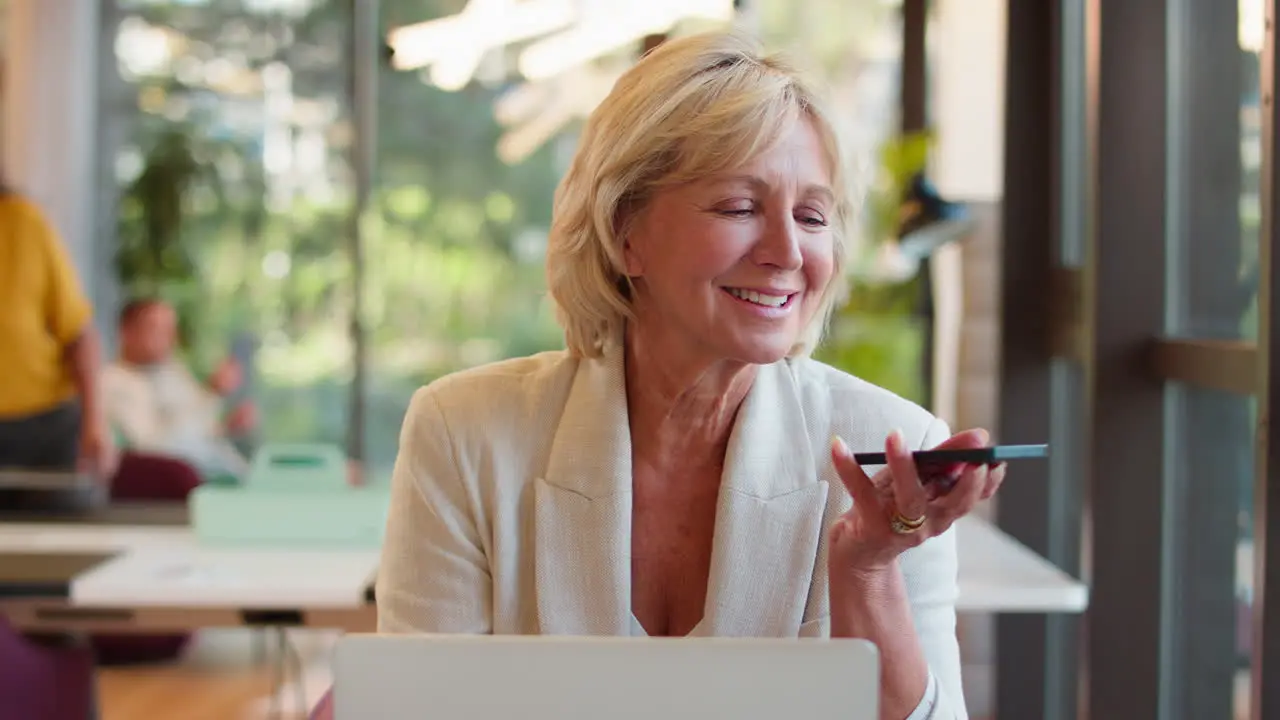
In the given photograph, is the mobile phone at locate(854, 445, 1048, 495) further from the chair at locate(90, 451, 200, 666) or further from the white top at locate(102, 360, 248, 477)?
the white top at locate(102, 360, 248, 477)

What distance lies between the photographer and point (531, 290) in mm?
7527

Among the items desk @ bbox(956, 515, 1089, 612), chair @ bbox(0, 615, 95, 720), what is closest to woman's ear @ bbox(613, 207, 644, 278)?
desk @ bbox(956, 515, 1089, 612)

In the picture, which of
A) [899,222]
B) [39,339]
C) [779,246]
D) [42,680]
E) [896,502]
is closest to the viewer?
[896,502]

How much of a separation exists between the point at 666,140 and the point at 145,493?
423cm

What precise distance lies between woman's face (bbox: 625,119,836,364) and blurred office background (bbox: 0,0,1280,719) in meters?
0.13

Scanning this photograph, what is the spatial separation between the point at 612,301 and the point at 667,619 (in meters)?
0.41

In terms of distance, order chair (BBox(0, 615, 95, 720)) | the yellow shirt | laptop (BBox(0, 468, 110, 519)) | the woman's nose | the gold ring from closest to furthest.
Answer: the gold ring
the woman's nose
chair (BBox(0, 615, 95, 720))
the yellow shirt
laptop (BBox(0, 468, 110, 519))

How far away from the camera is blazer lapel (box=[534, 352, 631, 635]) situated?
6.10 ft

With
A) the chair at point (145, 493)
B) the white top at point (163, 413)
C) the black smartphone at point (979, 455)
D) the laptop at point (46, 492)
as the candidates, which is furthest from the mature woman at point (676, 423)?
the white top at point (163, 413)

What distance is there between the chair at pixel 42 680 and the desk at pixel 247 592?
9 centimetres

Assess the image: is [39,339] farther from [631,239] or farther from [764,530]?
[764,530]

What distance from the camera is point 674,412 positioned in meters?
1.99

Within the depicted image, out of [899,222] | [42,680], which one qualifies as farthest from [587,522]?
[899,222]

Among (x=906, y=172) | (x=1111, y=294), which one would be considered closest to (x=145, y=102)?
(x=906, y=172)
